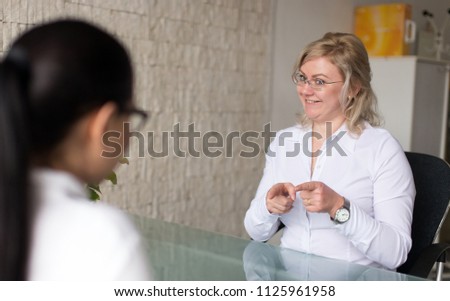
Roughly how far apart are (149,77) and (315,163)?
142 cm

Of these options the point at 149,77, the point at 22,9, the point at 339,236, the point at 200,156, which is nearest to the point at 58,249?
the point at 339,236

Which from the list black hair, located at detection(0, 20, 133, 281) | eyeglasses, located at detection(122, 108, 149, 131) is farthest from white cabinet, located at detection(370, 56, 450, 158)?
black hair, located at detection(0, 20, 133, 281)

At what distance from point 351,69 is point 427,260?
0.71m

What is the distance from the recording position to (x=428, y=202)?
2049 millimetres

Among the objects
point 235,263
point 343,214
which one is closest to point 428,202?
point 343,214

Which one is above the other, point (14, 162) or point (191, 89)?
point (14, 162)

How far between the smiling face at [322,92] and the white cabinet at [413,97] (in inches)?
79.6

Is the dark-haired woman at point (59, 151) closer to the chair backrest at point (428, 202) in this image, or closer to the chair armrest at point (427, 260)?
the chair armrest at point (427, 260)

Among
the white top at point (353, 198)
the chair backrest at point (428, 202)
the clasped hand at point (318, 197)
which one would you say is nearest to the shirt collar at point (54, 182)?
the clasped hand at point (318, 197)

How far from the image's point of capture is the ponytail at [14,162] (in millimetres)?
691

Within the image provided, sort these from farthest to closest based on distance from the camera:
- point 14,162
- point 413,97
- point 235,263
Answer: point 413,97, point 235,263, point 14,162

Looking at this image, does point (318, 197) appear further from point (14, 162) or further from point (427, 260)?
point (14, 162)

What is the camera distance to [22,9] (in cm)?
256

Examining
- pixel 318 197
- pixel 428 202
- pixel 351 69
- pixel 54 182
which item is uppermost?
pixel 351 69
